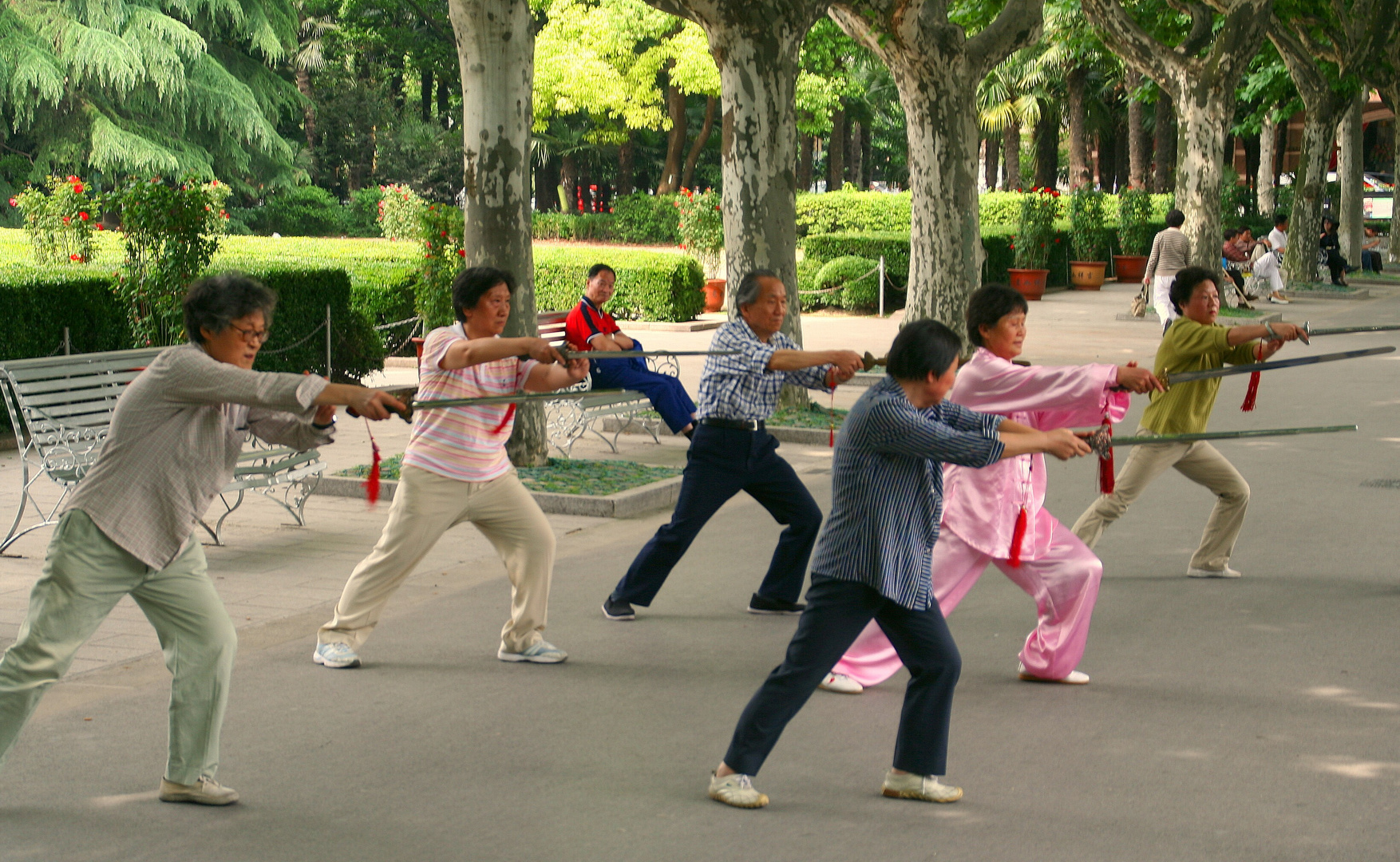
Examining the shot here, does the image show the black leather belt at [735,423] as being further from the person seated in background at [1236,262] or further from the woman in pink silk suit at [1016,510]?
the person seated in background at [1236,262]

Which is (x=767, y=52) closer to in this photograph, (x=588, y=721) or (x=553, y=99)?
(x=588, y=721)

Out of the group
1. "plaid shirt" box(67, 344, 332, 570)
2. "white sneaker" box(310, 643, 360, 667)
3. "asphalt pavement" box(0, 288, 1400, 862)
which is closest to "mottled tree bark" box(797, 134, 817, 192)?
"asphalt pavement" box(0, 288, 1400, 862)

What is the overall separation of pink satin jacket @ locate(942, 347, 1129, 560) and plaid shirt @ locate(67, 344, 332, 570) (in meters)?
2.61

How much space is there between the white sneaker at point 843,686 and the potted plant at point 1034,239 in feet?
81.9

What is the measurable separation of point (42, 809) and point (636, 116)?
4011 cm

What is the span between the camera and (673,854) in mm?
4266

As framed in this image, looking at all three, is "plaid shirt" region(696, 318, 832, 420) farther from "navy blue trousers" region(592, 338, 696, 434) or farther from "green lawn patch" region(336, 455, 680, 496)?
"green lawn patch" region(336, 455, 680, 496)

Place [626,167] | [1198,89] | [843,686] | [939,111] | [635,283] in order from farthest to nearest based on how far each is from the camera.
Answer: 1. [626,167]
2. [1198,89]
3. [635,283]
4. [939,111]
5. [843,686]

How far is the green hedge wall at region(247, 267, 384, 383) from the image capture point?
14.7m

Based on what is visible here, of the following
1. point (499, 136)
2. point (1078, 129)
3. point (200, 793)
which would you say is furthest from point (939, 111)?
point (1078, 129)

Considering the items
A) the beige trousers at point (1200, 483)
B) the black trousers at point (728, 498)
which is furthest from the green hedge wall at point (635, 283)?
the black trousers at point (728, 498)

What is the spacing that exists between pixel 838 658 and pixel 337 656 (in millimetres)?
2499

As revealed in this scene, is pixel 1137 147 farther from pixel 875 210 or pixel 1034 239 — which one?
pixel 1034 239

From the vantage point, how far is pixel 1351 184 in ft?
113
